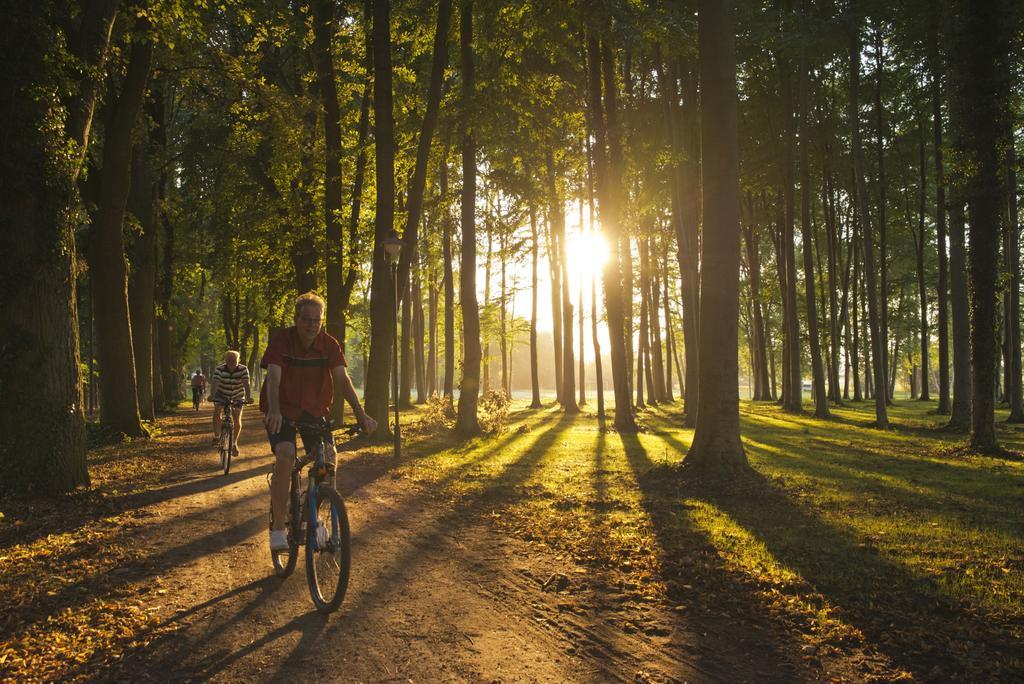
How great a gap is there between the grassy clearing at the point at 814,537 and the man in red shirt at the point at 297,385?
2.78 metres

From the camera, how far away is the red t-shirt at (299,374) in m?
5.19

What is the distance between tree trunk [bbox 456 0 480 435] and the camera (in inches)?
641

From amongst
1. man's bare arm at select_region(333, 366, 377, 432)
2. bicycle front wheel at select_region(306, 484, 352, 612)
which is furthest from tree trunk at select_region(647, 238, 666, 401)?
bicycle front wheel at select_region(306, 484, 352, 612)

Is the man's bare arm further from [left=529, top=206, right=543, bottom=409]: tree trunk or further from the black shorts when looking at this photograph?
[left=529, top=206, right=543, bottom=409]: tree trunk

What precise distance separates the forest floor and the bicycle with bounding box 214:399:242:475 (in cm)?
76

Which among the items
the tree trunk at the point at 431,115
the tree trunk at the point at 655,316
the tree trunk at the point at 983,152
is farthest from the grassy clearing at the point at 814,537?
the tree trunk at the point at 655,316

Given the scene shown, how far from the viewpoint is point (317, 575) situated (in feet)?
16.4

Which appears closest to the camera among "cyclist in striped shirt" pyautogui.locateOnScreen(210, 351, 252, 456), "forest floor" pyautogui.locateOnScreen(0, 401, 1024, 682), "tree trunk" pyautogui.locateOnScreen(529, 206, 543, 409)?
"forest floor" pyautogui.locateOnScreen(0, 401, 1024, 682)

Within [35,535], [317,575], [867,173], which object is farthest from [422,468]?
[867,173]

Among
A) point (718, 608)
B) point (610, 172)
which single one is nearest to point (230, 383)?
point (718, 608)

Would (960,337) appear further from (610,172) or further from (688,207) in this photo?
(610,172)

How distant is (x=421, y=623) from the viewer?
463 cm

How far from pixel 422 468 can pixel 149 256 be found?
1373cm

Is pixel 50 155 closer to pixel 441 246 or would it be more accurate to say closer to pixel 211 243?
pixel 211 243
